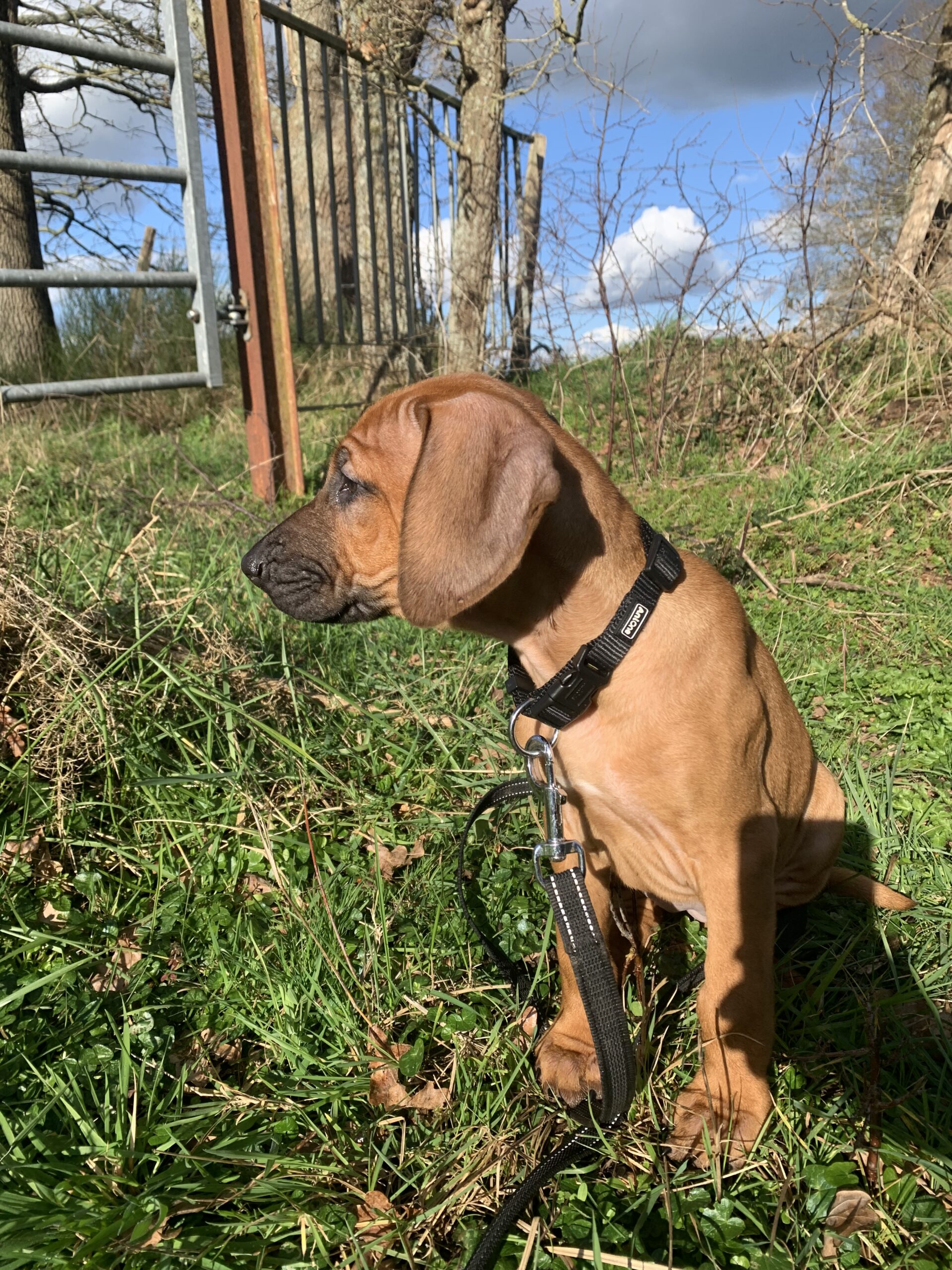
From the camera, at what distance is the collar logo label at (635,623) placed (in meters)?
1.86

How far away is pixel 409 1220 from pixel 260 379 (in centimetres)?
521

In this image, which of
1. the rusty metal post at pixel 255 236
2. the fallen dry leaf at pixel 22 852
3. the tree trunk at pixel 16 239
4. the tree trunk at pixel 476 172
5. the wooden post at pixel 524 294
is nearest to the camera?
the fallen dry leaf at pixel 22 852

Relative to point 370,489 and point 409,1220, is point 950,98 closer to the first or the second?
point 370,489

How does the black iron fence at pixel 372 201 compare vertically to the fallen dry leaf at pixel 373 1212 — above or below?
above

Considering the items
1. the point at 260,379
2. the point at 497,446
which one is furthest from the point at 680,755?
the point at 260,379

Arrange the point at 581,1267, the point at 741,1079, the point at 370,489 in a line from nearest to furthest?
the point at 581,1267 < the point at 741,1079 < the point at 370,489

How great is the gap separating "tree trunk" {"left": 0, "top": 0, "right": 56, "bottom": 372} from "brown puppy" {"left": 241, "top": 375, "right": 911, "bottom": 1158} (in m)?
7.07

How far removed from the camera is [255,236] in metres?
5.60

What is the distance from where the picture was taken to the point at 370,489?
2.08m

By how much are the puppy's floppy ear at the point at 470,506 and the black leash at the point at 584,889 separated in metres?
0.32

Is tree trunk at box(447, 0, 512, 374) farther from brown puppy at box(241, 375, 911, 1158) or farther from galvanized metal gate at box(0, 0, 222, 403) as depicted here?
brown puppy at box(241, 375, 911, 1158)

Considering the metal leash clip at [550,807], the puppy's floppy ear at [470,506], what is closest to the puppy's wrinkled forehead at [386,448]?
the puppy's floppy ear at [470,506]

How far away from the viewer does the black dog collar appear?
1.83 m

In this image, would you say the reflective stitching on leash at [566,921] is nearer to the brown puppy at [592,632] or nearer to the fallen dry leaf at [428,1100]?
the brown puppy at [592,632]
